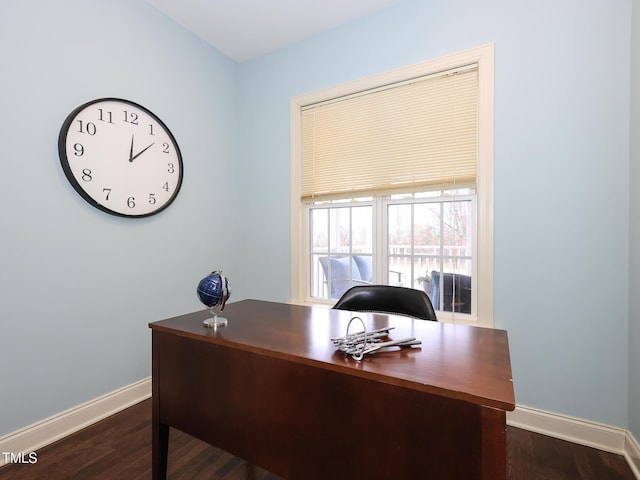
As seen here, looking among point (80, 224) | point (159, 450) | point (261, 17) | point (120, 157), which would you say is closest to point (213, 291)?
point (159, 450)

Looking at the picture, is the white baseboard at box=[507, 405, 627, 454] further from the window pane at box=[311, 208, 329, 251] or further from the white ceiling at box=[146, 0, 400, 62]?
the white ceiling at box=[146, 0, 400, 62]

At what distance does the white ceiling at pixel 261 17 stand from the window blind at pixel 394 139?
61 centimetres

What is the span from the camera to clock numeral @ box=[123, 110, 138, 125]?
218cm

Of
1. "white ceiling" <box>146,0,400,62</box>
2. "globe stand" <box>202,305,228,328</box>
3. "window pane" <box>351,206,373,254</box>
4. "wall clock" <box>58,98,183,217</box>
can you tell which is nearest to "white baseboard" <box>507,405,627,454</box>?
"window pane" <box>351,206,373,254</box>

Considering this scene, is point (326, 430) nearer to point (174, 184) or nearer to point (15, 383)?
point (15, 383)

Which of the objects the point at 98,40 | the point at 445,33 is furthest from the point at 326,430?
the point at 98,40

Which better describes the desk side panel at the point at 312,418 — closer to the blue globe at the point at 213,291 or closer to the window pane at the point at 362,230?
the blue globe at the point at 213,291

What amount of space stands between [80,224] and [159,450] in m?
1.43

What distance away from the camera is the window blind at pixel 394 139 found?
6.97 feet

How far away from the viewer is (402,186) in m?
2.34

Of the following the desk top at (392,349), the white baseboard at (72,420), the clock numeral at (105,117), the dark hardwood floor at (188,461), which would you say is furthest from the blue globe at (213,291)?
the clock numeral at (105,117)

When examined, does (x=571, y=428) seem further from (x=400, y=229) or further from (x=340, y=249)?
(x=340, y=249)

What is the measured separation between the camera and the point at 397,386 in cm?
89

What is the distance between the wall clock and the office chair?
1633 millimetres
